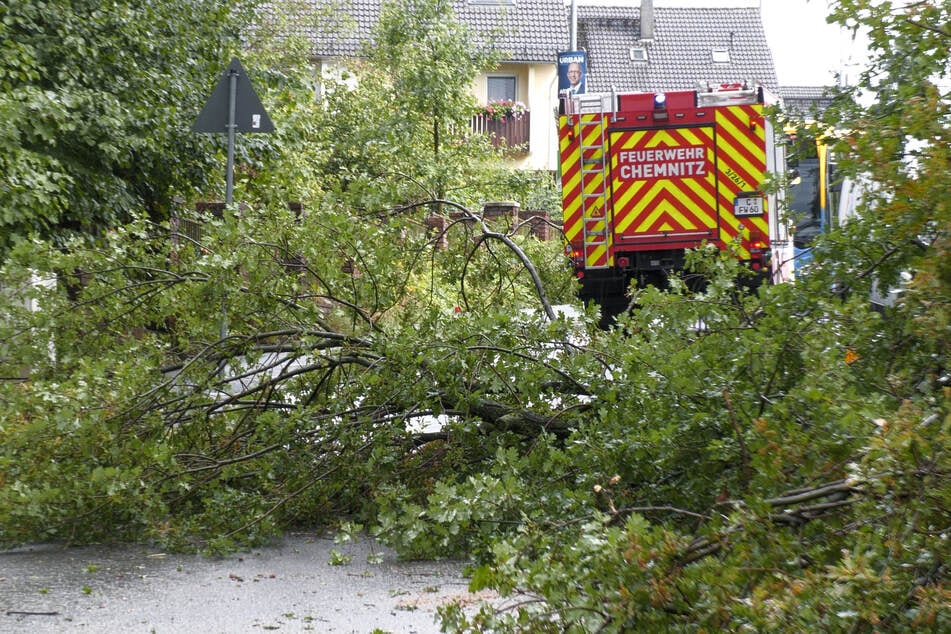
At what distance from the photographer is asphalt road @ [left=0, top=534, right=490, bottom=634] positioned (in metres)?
5.06

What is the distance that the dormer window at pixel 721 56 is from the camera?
48.5 meters

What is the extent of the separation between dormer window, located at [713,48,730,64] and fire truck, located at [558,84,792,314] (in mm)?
35109

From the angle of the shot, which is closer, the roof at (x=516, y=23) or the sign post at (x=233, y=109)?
the sign post at (x=233, y=109)

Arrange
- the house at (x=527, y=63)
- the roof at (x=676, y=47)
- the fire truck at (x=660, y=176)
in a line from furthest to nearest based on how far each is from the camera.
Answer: the roof at (x=676, y=47)
the house at (x=527, y=63)
the fire truck at (x=660, y=176)

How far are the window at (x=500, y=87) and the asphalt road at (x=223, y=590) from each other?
37.6 meters

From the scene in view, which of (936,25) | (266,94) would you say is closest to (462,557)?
(936,25)

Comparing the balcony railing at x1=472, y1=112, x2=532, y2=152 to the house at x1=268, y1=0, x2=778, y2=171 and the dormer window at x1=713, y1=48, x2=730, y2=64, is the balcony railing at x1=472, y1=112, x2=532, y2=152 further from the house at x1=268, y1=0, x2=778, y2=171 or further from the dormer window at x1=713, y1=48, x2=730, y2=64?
the dormer window at x1=713, y1=48, x2=730, y2=64

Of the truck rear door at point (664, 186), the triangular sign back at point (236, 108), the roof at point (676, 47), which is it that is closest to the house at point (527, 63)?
the roof at point (676, 47)

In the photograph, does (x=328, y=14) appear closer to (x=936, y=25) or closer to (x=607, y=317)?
(x=607, y=317)

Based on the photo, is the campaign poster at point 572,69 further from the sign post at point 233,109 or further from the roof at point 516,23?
the sign post at point 233,109

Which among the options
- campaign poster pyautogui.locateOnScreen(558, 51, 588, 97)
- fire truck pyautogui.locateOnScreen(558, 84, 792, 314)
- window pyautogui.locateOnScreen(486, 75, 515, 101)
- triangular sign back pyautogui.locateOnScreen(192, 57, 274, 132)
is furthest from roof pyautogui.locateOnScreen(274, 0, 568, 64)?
triangular sign back pyautogui.locateOnScreen(192, 57, 274, 132)

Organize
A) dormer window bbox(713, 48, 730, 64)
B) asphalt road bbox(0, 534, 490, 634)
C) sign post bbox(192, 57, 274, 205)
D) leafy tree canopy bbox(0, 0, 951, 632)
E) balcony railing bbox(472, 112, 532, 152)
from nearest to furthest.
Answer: leafy tree canopy bbox(0, 0, 951, 632) → asphalt road bbox(0, 534, 490, 634) → sign post bbox(192, 57, 274, 205) → balcony railing bbox(472, 112, 532, 152) → dormer window bbox(713, 48, 730, 64)

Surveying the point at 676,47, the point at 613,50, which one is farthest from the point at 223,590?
the point at 676,47

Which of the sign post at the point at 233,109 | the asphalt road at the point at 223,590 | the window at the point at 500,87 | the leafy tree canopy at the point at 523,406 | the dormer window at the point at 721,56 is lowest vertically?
the asphalt road at the point at 223,590
